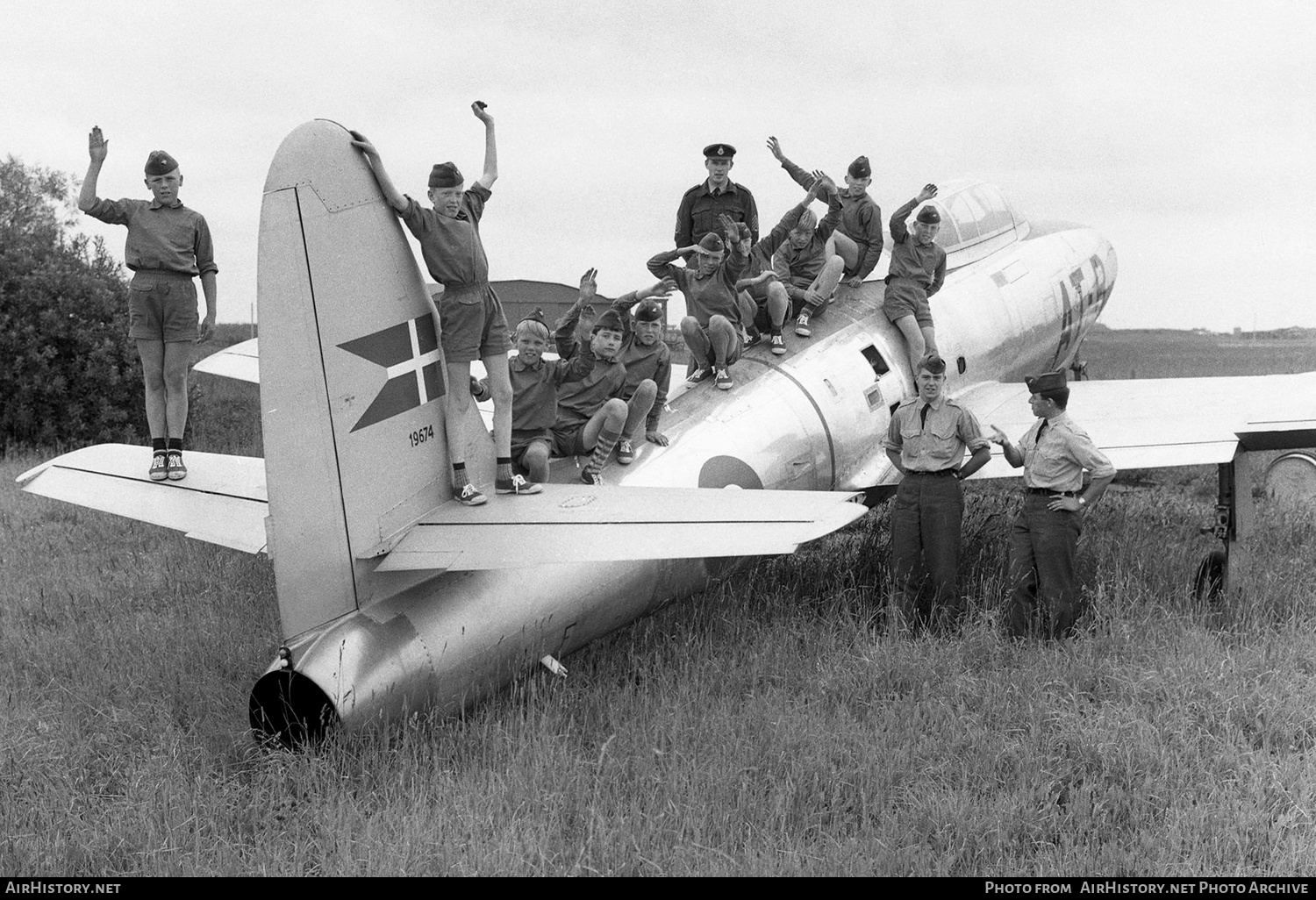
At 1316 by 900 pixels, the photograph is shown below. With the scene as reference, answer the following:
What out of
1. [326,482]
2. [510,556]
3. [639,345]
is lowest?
[510,556]

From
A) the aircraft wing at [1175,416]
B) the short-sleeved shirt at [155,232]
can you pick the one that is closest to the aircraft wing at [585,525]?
the short-sleeved shirt at [155,232]

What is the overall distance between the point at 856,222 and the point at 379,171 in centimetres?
544

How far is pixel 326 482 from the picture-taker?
5.36m

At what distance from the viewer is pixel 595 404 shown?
7598mm

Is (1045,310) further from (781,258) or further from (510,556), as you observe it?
(510,556)

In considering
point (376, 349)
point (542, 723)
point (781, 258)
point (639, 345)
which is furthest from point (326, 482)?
point (781, 258)

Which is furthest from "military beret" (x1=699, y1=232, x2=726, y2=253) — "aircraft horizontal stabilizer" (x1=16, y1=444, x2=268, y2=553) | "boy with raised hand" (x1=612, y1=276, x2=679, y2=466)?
"aircraft horizontal stabilizer" (x1=16, y1=444, x2=268, y2=553)

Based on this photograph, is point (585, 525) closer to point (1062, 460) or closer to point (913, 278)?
point (1062, 460)

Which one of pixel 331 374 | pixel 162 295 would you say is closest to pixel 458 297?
pixel 331 374

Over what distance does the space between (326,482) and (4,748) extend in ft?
7.60

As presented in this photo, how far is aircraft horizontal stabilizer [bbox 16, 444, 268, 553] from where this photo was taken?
6926mm

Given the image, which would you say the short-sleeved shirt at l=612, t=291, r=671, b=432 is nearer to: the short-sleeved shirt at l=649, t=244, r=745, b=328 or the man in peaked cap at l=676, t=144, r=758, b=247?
the short-sleeved shirt at l=649, t=244, r=745, b=328

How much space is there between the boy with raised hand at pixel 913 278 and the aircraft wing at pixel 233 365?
7009mm
